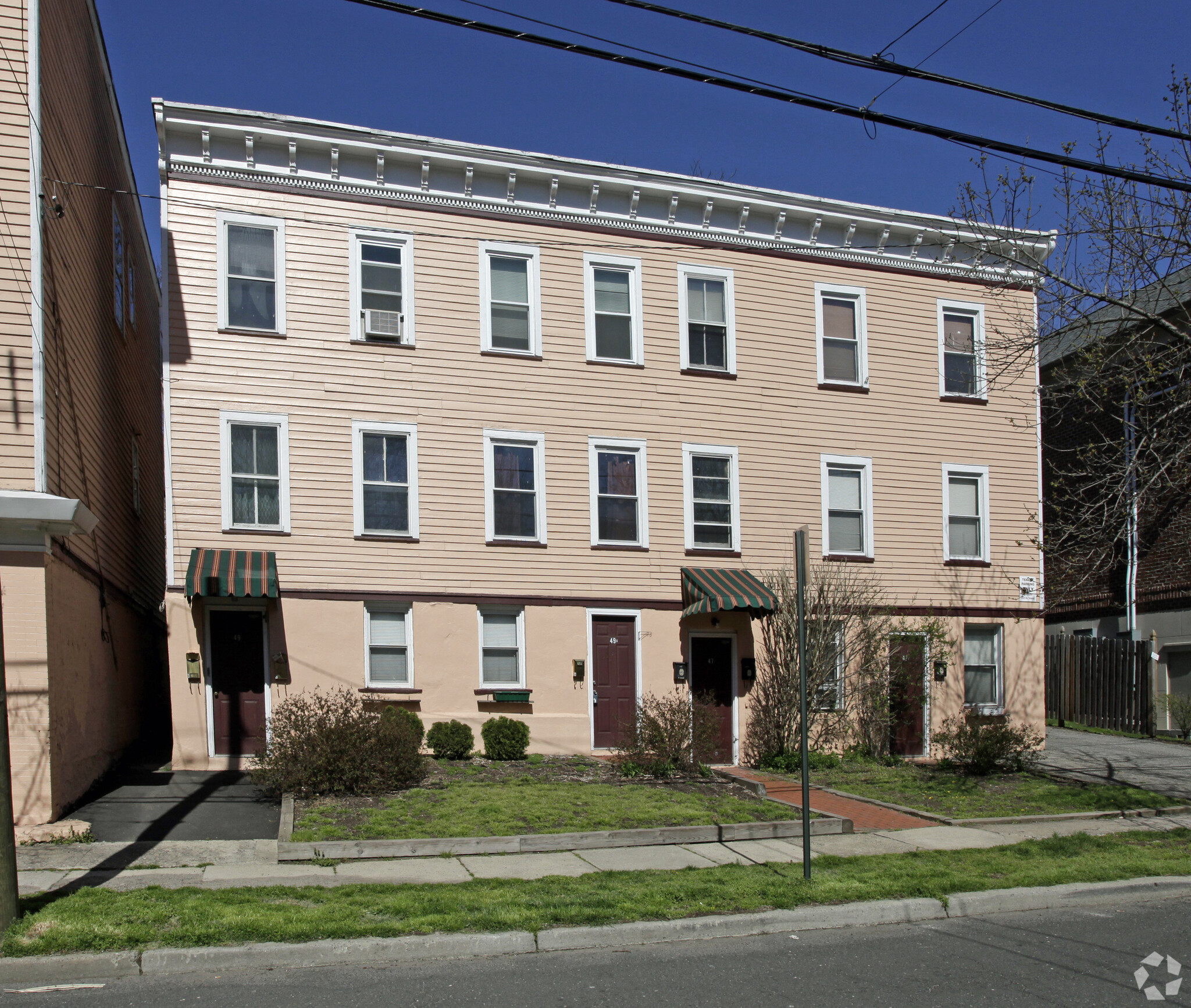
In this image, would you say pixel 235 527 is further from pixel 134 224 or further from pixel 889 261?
pixel 889 261

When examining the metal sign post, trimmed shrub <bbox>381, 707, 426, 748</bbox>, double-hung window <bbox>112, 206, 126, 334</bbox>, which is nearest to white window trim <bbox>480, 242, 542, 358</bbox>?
trimmed shrub <bbox>381, 707, 426, 748</bbox>

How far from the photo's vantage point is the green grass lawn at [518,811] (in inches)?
450

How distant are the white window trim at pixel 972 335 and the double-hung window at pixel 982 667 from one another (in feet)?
14.5

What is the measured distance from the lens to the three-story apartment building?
1652 cm

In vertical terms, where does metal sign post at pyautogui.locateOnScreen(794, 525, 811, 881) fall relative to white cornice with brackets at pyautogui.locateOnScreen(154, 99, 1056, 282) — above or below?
below

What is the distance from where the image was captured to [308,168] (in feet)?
56.7

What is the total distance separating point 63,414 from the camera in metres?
13.1

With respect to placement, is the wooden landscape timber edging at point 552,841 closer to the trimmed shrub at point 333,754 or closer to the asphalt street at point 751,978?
the trimmed shrub at point 333,754

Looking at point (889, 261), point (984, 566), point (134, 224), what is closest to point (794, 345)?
point (889, 261)

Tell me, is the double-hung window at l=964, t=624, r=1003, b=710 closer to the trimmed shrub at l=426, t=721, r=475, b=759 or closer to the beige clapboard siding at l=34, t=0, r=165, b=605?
the trimmed shrub at l=426, t=721, r=475, b=759

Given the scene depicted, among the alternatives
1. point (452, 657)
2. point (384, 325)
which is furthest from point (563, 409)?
point (452, 657)

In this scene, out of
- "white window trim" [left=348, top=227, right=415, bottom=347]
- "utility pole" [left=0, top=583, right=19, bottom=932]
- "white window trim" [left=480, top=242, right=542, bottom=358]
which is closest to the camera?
"utility pole" [left=0, top=583, right=19, bottom=932]

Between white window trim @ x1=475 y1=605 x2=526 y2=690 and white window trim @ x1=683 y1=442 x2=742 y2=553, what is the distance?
3.19m

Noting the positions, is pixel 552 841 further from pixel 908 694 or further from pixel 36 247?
pixel 908 694
